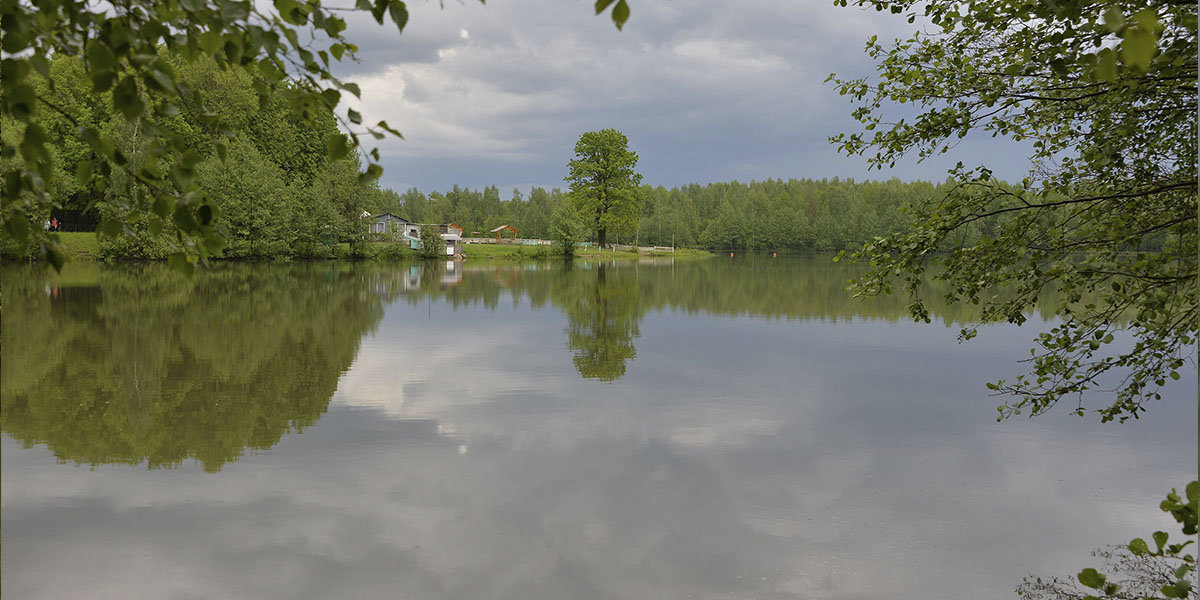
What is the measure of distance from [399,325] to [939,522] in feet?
67.7

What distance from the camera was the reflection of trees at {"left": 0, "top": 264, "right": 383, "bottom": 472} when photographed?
1216cm

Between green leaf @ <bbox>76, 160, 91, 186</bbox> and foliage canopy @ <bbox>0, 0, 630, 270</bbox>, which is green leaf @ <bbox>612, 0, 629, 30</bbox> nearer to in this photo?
foliage canopy @ <bbox>0, 0, 630, 270</bbox>

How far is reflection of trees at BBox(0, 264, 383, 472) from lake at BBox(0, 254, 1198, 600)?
0.33ft

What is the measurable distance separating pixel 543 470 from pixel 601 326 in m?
16.3

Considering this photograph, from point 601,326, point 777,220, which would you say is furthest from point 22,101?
point 777,220

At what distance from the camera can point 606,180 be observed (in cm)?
9394

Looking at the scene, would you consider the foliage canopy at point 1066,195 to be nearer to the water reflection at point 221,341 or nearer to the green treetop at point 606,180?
the water reflection at point 221,341

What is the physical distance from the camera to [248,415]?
13.6m

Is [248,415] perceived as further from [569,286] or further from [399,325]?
[569,286]

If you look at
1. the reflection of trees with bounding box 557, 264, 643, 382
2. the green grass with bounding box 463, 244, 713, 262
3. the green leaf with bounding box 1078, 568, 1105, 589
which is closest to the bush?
the green grass with bounding box 463, 244, 713, 262

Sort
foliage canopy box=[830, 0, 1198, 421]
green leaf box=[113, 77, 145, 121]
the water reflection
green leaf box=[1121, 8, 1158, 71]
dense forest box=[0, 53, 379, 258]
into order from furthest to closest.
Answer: dense forest box=[0, 53, 379, 258] < the water reflection < foliage canopy box=[830, 0, 1198, 421] < green leaf box=[113, 77, 145, 121] < green leaf box=[1121, 8, 1158, 71]

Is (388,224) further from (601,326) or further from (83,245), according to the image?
(601,326)

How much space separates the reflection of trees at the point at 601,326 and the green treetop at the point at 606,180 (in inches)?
1830

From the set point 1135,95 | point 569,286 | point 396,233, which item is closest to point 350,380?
point 1135,95
